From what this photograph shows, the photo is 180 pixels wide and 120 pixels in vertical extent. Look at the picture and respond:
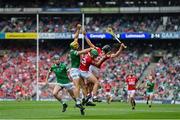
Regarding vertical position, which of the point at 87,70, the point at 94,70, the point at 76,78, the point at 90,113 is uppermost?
the point at 87,70

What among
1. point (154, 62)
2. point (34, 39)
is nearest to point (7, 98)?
point (34, 39)

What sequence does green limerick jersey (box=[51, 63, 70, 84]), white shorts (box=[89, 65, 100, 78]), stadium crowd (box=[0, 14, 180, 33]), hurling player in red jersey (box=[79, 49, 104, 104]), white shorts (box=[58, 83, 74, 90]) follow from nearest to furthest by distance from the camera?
1. hurling player in red jersey (box=[79, 49, 104, 104])
2. white shorts (box=[58, 83, 74, 90])
3. green limerick jersey (box=[51, 63, 70, 84])
4. white shorts (box=[89, 65, 100, 78])
5. stadium crowd (box=[0, 14, 180, 33])

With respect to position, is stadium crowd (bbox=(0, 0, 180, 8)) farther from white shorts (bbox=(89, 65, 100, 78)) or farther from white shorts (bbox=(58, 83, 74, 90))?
white shorts (bbox=(58, 83, 74, 90))

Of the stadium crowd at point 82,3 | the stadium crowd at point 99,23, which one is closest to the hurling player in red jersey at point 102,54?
the stadium crowd at point 99,23

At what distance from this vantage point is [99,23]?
243ft

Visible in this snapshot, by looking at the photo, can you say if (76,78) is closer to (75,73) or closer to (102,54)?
(75,73)

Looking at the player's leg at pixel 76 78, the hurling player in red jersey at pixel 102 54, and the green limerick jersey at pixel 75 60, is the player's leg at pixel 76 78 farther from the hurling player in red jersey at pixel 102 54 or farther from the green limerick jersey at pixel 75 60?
the hurling player in red jersey at pixel 102 54

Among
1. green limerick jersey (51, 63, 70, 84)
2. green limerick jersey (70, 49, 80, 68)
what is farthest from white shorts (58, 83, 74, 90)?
green limerick jersey (70, 49, 80, 68)

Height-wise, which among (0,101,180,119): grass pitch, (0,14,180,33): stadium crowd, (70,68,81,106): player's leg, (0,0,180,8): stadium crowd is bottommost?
(0,101,180,119): grass pitch

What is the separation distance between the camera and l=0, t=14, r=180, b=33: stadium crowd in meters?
71.8

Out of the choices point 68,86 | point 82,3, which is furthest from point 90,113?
point 82,3

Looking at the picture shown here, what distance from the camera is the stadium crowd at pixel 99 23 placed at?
7176 cm

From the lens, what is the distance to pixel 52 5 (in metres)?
75.9

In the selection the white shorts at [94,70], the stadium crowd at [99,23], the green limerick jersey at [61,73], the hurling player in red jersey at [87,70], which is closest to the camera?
the hurling player in red jersey at [87,70]
